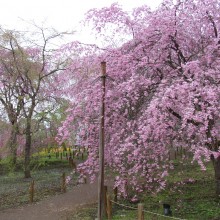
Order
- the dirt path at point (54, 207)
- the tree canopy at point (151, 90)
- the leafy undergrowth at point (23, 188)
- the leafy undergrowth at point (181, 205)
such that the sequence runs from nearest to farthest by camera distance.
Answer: the tree canopy at point (151, 90) → the leafy undergrowth at point (181, 205) → the dirt path at point (54, 207) → the leafy undergrowth at point (23, 188)

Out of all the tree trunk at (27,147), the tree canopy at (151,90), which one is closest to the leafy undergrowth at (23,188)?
the tree trunk at (27,147)

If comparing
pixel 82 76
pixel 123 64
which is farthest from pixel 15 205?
pixel 123 64

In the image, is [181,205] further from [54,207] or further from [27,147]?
[27,147]

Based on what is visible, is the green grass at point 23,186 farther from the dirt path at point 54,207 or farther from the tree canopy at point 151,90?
the tree canopy at point 151,90

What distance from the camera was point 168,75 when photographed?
930 cm

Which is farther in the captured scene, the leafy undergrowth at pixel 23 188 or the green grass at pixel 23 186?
the green grass at pixel 23 186

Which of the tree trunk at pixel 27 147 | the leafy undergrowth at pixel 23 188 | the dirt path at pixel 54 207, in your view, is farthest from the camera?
the tree trunk at pixel 27 147

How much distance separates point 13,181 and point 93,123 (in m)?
12.4

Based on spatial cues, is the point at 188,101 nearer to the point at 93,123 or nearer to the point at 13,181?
the point at 93,123

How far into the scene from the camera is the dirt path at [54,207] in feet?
37.4

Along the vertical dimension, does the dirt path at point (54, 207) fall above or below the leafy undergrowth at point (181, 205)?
below

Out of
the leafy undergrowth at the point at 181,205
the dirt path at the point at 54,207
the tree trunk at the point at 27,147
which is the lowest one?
the dirt path at the point at 54,207

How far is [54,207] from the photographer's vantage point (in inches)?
496

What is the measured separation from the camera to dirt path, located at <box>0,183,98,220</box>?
11.4 metres
